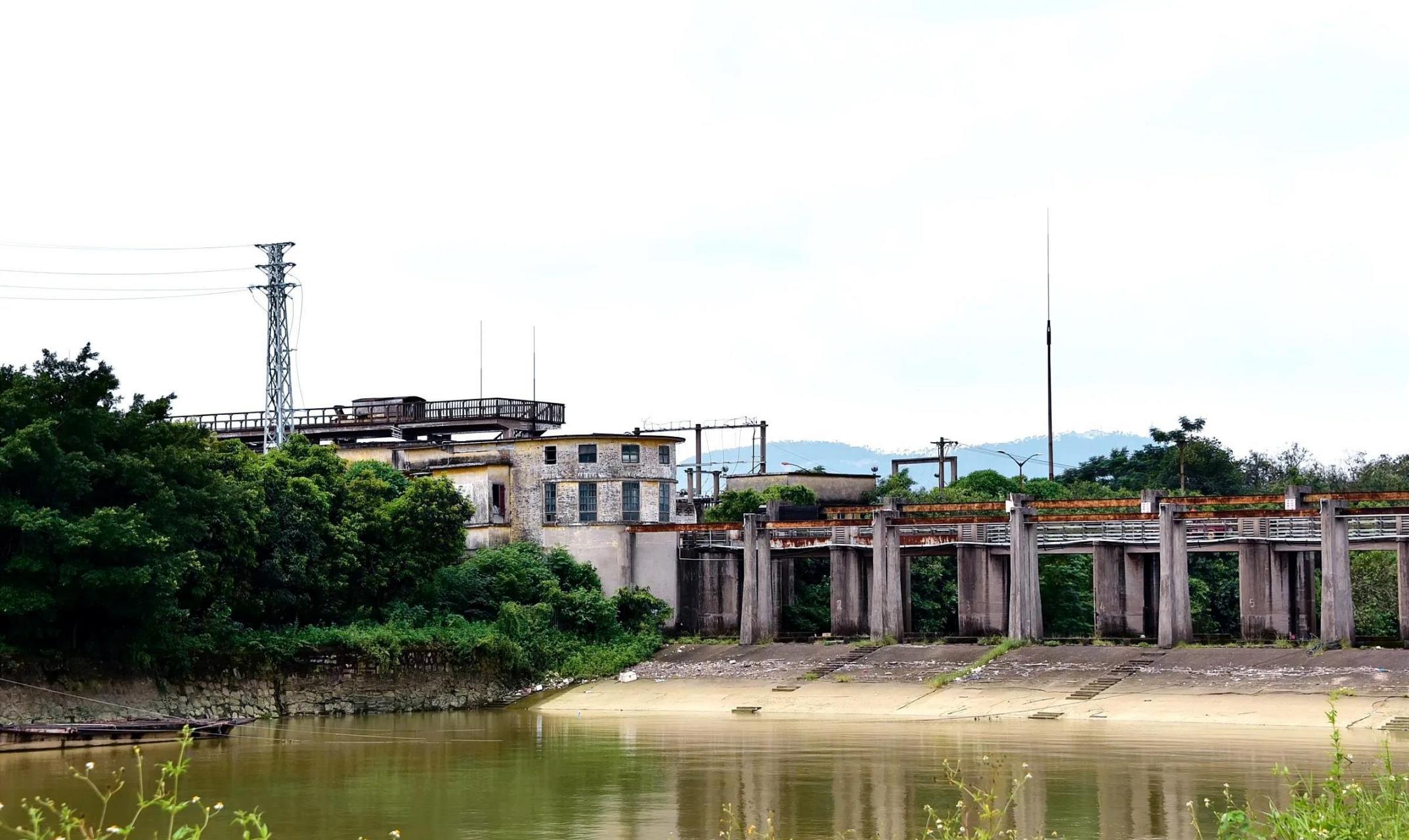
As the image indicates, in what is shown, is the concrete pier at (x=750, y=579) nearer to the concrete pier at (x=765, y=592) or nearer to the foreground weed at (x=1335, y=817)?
the concrete pier at (x=765, y=592)

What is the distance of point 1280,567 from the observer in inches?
2349

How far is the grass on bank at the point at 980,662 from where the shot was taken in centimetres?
5488

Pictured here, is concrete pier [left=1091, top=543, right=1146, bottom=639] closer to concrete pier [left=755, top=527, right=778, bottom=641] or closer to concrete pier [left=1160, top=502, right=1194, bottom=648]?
concrete pier [left=1160, top=502, right=1194, bottom=648]

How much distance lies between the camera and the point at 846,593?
215 ft

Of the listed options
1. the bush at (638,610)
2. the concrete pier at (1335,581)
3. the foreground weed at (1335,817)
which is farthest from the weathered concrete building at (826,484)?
the foreground weed at (1335,817)

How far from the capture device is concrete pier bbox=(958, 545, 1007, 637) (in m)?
63.6

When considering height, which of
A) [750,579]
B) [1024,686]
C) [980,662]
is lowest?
[1024,686]

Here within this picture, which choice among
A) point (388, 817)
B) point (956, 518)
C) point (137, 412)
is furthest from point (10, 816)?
point (956, 518)

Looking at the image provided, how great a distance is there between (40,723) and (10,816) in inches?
556

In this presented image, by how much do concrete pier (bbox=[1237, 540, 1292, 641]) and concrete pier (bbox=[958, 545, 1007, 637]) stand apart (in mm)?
9206

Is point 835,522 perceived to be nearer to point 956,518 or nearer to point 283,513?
point 956,518

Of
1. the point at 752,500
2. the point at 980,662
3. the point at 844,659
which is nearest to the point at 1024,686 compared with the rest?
the point at 980,662

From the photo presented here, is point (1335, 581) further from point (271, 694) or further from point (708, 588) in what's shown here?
point (271, 694)

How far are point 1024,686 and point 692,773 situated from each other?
1831 cm
